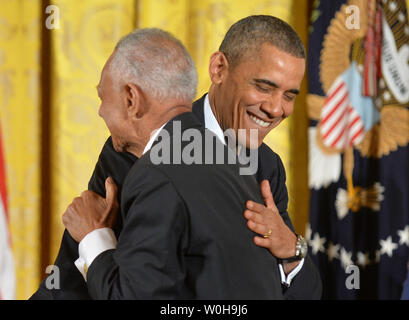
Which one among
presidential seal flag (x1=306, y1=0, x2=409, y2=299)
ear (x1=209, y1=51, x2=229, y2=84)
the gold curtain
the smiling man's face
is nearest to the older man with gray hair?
the smiling man's face

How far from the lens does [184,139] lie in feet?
3.16

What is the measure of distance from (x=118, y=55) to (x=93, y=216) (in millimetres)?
330

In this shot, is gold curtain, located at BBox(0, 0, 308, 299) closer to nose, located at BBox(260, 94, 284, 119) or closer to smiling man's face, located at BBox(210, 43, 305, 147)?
smiling man's face, located at BBox(210, 43, 305, 147)

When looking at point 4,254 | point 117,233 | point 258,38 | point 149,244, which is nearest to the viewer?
point 149,244

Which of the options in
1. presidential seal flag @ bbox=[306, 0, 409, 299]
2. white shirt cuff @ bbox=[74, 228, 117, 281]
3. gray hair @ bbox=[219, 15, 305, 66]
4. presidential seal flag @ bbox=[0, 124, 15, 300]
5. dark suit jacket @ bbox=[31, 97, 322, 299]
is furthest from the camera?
presidential seal flag @ bbox=[306, 0, 409, 299]

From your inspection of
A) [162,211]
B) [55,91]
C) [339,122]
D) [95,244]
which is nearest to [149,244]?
[162,211]

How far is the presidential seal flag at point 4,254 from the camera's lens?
188 centimetres

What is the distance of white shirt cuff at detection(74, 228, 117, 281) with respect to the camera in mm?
1004

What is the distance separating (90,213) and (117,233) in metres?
0.09

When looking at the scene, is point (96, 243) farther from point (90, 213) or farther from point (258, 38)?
point (258, 38)

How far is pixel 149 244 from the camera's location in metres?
0.86

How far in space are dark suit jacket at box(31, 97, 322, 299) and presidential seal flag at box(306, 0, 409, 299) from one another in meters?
0.87

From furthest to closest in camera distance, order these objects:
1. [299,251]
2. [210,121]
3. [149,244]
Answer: [210,121]
[299,251]
[149,244]

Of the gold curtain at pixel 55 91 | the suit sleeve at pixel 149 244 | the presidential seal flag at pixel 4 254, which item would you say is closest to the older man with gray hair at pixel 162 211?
the suit sleeve at pixel 149 244
